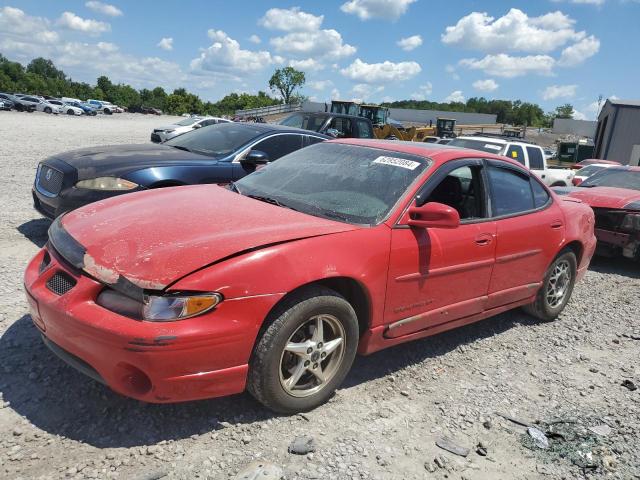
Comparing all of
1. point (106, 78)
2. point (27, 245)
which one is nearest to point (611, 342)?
point (27, 245)

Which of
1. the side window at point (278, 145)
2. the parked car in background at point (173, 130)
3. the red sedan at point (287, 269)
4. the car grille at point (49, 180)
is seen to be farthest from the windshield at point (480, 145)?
the parked car in background at point (173, 130)

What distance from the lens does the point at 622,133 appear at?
32250mm

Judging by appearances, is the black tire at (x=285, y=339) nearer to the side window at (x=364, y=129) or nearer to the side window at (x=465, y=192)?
the side window at (x=465, y=192)

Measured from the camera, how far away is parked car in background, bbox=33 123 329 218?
5.34m

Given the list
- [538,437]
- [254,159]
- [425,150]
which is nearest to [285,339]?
[538,437]

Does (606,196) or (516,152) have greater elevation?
(516,152)

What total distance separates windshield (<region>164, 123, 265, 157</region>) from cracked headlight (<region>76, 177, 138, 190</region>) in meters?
1.35

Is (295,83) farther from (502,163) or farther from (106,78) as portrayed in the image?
(502,163)

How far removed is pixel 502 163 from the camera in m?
4.38

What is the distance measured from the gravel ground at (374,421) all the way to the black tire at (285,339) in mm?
111

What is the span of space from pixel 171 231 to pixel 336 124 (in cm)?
953

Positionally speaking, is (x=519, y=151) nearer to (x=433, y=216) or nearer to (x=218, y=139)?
(x=218, y=139)

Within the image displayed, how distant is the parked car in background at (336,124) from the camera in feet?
39.1

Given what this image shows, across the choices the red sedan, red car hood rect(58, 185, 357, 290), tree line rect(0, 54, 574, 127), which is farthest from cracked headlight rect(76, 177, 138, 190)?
tree line rect(0, 54, 574, 127)
